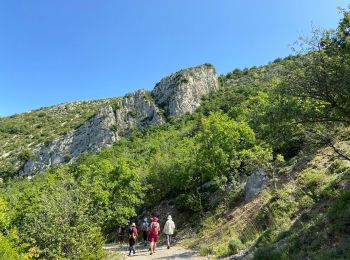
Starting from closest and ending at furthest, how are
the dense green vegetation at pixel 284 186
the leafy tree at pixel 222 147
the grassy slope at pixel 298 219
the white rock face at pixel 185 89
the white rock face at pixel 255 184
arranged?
1. the grassy slope at pixel 298 219
2. the dense green vegetation at pixel 284 186
3. the white rock face at pixel 255 184
4. the leafy tree at pixel 222 147
5. the white rock face at pixel 185 89

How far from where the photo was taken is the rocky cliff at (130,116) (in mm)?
80062

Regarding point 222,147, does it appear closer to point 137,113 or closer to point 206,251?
point 206,251

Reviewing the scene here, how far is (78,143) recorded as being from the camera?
85.3 m

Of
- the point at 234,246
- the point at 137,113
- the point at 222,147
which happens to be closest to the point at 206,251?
the point at 234,246

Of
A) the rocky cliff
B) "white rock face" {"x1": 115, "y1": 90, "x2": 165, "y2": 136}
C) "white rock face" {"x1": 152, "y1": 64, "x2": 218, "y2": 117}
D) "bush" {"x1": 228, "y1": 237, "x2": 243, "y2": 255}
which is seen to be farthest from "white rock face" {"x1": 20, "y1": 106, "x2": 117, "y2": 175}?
"bush" {"x1": 228, "y1": 237, "x2": 243, "y2": 255}

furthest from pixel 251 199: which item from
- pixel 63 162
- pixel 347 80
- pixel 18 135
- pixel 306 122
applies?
pixel 18 135

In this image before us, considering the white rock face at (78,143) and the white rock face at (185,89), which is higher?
the white rock face at (185,89)

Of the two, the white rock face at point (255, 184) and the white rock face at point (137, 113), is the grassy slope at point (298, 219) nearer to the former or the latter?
the white rock face at point (255, 184)

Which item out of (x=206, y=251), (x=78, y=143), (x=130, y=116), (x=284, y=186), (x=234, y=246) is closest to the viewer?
(x=234, y=246)

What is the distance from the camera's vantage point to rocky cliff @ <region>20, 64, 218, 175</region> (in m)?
80.1

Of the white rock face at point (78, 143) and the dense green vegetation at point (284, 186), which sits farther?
the white rock face at point (78, 143)

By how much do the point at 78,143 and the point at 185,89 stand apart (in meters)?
28.9

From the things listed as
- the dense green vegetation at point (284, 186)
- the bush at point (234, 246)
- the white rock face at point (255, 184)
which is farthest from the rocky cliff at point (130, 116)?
the bush at point (234, 246)

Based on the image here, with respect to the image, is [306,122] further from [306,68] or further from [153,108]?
[153,108]
